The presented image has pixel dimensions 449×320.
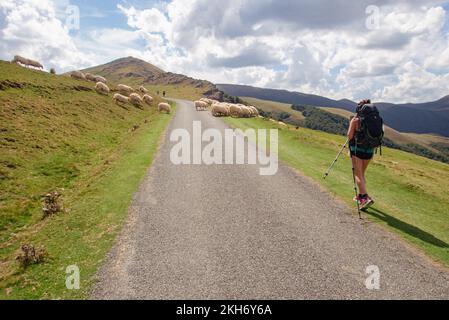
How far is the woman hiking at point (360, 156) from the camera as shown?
11.7m

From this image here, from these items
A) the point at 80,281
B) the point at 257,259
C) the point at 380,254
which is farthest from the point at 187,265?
the point at 380,254

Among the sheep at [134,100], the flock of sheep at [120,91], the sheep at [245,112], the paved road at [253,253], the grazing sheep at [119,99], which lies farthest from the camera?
the sheep at [245,112]

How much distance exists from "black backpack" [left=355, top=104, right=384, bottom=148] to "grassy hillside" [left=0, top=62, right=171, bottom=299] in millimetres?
9195

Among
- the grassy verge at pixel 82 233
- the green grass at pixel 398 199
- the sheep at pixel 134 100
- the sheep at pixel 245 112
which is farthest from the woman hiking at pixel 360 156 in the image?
the sheep at pixel 134 100

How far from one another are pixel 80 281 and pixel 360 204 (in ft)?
32.2

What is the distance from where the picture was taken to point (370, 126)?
11352 mm

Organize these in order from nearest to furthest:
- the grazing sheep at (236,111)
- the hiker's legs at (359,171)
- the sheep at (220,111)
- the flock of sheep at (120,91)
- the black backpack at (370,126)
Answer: the black backpack at (370,126) → the hiker's legs at (359,171) → the flock of sheep at (120,91) → the sheep at (220,111) → the grazing sheep at (236,111)

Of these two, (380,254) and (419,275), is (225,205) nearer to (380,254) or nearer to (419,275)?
(380,254)

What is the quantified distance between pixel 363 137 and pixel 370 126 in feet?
1.56

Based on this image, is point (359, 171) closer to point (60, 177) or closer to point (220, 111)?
point (60, 177)

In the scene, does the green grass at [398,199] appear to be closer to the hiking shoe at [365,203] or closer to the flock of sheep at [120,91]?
the hiking shoe at [365,203]

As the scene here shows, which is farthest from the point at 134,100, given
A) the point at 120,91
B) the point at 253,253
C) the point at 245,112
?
the point at 253,253

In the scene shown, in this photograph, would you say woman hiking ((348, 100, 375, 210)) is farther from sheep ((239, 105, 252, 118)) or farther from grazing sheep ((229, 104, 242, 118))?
sheep ((239, 105, 252, 118))

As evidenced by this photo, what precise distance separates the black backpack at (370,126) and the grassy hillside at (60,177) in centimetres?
920
